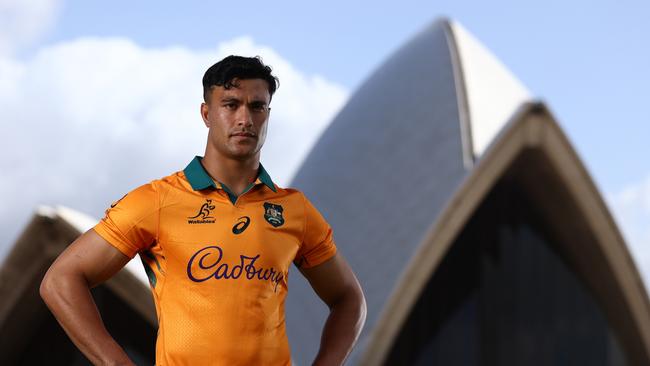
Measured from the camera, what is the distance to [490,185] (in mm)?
10883

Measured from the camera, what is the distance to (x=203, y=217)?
1.68 metres

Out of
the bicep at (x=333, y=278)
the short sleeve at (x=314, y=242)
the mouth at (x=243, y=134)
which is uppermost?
the mouth at (x=243, y=134)

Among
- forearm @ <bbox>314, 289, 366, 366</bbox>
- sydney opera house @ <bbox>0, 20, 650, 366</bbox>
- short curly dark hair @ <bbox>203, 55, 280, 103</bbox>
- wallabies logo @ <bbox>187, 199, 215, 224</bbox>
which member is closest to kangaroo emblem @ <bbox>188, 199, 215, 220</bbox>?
wallabies logo @ <bbox>187, 199, 215, 224</bbox>

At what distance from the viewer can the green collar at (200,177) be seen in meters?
1.73

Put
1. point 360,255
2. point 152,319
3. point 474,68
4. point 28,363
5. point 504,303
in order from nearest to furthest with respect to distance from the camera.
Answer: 1. point 152,319
2. point 28,363
3. point 504,303
4. point 360,255
5. point 474,68

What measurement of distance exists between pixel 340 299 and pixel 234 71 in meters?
0.58

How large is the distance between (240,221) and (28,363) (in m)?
9.36

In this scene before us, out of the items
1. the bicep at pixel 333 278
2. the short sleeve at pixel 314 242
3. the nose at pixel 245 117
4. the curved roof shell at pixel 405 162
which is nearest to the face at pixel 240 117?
the nose at pixel 245 117

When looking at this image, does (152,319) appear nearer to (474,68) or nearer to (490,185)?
(490,185)

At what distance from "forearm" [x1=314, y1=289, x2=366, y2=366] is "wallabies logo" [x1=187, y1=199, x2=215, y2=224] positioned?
1.27 feet

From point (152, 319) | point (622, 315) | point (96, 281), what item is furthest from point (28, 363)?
point (96, 281)

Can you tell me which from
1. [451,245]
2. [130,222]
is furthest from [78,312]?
[451,245]

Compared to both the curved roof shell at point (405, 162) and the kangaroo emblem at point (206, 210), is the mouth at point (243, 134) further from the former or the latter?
the curved roof shell at point (405, 162)

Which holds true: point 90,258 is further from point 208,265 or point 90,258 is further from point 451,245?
point 451,245
